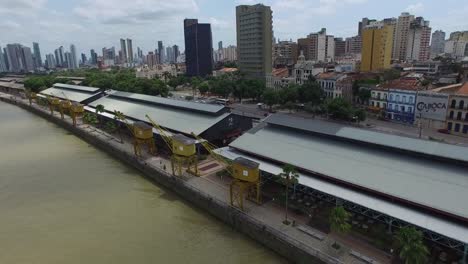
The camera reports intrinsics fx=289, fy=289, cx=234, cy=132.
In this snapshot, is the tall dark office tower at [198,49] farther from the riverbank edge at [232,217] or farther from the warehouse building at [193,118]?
the riverbank edge at [232,217]

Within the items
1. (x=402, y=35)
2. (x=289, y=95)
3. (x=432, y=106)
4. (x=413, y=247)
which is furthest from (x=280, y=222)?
(x=402, y=35)

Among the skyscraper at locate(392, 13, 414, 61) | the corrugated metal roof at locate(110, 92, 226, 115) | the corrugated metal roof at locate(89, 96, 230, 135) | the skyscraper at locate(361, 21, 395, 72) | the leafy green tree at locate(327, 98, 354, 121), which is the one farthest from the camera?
the skyscraper at locate(392, 13, 414, 61)

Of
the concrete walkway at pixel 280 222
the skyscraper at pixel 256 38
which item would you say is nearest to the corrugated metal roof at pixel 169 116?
the concrete walkway at pixel 280 222

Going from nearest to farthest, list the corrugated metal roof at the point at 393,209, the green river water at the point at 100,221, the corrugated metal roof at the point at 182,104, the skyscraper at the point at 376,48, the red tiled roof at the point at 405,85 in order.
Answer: the corrugated metal roof at the point at 393,209 → the green river water at the point at 100,221 → the corrugated metal roof at the point at 182,104 → the red tiled roof at the point at 405,85 → the skyscraper at the point at 376,48

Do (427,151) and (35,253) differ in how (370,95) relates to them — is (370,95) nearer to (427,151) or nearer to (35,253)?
(427,151)

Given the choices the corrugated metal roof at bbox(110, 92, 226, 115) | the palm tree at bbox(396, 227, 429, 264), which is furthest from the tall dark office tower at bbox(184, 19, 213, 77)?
the palm tree at bbox(396, 227, 429, 264)

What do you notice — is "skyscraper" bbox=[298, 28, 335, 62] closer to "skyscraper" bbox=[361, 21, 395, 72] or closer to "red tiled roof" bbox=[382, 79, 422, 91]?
"skyscraper" bbox=[361, 21, 395, 72]
